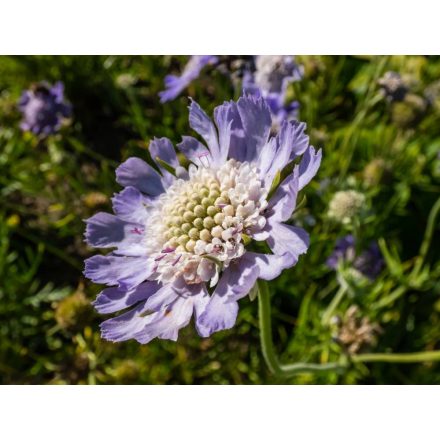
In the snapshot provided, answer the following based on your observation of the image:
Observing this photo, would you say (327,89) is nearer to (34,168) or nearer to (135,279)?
(34,168)

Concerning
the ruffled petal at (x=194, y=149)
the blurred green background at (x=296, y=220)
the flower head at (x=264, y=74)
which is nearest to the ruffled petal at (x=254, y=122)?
the ruffled petal at (x=194, y=149)

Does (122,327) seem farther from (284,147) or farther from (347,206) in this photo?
(347,206)

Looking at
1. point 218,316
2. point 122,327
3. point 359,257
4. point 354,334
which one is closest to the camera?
point 218,316

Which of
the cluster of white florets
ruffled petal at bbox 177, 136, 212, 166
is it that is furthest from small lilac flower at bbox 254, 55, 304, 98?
the cluster of white florets

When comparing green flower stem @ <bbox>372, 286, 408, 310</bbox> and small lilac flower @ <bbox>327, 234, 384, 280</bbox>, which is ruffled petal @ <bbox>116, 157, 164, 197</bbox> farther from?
green flower stem @ <bbox>372, 286, 408, 310</bbox>

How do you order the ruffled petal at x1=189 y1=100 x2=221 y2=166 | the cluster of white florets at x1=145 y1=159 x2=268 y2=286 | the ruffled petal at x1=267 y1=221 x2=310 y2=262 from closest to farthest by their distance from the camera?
the ruffled petal at x1=267 y1=221 x2=310 y2=262 → the cluster of white florets at x1=145 y1=159 x2=268 y2=286 → the ruffled petal at x1=189 y1=100 x2=221 y2=166

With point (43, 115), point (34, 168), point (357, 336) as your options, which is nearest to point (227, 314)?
point (357, 336)

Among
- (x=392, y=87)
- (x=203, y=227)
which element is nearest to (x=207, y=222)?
(x=203, y=227)
